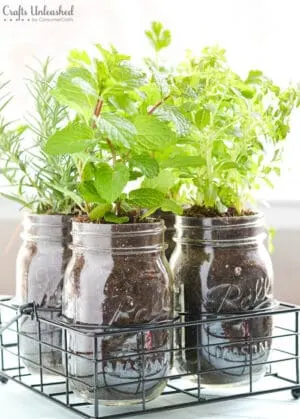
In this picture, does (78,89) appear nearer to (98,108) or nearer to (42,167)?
(98,108)

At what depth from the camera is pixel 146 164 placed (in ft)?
2.52

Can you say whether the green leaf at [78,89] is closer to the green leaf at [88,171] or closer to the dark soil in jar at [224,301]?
the green leaf at [88,171]

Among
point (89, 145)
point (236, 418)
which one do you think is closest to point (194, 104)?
point (89, 145)

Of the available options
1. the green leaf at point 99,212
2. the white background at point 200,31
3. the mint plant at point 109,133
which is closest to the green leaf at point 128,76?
the mint plant at point 109,133

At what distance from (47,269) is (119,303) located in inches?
5.4

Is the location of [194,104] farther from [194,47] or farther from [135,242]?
[194,47]

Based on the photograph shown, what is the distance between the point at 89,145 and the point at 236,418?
0.91ft

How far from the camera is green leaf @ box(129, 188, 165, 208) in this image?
30.9 inches

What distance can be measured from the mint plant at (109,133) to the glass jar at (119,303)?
2 centimetres

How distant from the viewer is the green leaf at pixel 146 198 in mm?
785

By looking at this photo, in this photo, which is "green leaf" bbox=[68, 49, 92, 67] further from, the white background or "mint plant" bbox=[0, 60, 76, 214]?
the white background

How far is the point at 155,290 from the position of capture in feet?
2.60

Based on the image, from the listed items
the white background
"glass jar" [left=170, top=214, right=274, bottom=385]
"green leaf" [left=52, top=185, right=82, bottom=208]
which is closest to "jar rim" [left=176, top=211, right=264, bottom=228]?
"glass jar" [left=170, top=214, right=274, bottom=385]

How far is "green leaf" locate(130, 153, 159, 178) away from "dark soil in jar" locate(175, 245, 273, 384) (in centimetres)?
12
